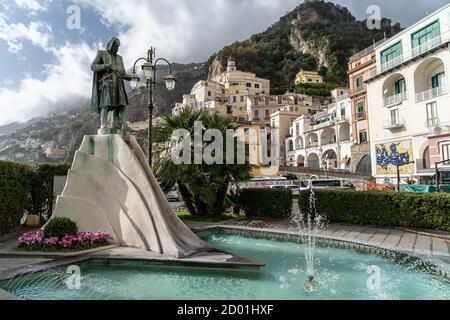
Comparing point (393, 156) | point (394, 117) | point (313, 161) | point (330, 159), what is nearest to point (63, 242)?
point (393, 156)

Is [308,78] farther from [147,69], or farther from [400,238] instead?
[400,238]

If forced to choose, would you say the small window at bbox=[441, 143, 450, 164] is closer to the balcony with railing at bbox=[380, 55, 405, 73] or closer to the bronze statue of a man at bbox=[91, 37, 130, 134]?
the balcony with railing at bbox=[380, 55, 405, 73]

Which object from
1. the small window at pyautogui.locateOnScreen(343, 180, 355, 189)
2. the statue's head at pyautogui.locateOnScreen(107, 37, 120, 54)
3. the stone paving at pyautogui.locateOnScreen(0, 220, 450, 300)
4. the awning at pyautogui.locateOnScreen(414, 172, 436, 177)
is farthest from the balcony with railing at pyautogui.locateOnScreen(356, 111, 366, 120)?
the statue's head at pyautogui.locateOnScreen(107, 37, 120, 54)

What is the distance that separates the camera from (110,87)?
9219 millimetres

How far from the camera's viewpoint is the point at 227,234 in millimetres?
12008

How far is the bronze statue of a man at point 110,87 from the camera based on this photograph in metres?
9.22

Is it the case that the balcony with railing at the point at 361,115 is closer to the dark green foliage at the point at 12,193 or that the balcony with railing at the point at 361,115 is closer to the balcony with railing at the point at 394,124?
the balcony with railing at the point at 394,124

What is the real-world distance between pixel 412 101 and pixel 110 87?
3132 cm

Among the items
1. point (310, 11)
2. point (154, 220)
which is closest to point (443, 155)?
point (154, 220)

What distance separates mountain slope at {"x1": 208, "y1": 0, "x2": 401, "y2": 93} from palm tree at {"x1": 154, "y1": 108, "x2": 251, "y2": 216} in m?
85.4

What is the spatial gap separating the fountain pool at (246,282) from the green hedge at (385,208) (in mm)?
5001

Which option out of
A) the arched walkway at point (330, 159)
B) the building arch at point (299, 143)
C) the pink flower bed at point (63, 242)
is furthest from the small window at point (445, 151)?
the building arch at point (299, 143)

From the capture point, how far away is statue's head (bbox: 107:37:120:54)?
9.37 m
